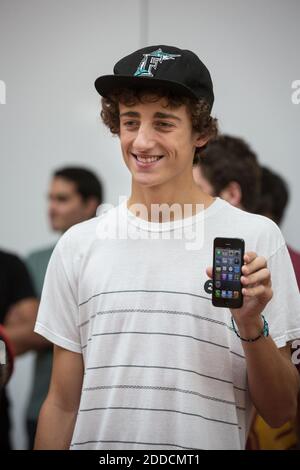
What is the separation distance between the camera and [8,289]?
255cm

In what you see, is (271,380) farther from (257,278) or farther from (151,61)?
(151,61)

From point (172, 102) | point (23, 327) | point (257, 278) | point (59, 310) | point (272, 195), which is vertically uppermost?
point (172, 102)

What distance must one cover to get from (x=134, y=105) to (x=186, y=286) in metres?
0.39

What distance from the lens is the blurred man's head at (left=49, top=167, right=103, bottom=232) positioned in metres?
2.69

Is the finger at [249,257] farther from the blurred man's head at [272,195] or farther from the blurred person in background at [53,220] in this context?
the blurred person in background at [53,220]

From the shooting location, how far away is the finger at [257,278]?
55.6 inches

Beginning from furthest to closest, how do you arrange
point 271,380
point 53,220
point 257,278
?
point 53,220, point 271,380, point 257,278

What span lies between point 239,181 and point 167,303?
0.89 m


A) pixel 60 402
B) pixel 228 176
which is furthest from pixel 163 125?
pixel 228 176

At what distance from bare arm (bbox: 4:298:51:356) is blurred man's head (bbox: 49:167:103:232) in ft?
1.01

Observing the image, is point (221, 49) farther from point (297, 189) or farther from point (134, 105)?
point (134, 105)

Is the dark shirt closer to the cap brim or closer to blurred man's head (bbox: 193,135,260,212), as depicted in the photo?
blurred man's head (bbox: 193,135,260,212)

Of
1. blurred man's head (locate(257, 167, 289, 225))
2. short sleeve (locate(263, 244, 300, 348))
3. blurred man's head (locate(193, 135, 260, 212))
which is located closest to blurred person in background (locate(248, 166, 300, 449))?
blurred man's head (locate(257, 167, 289, 225))
